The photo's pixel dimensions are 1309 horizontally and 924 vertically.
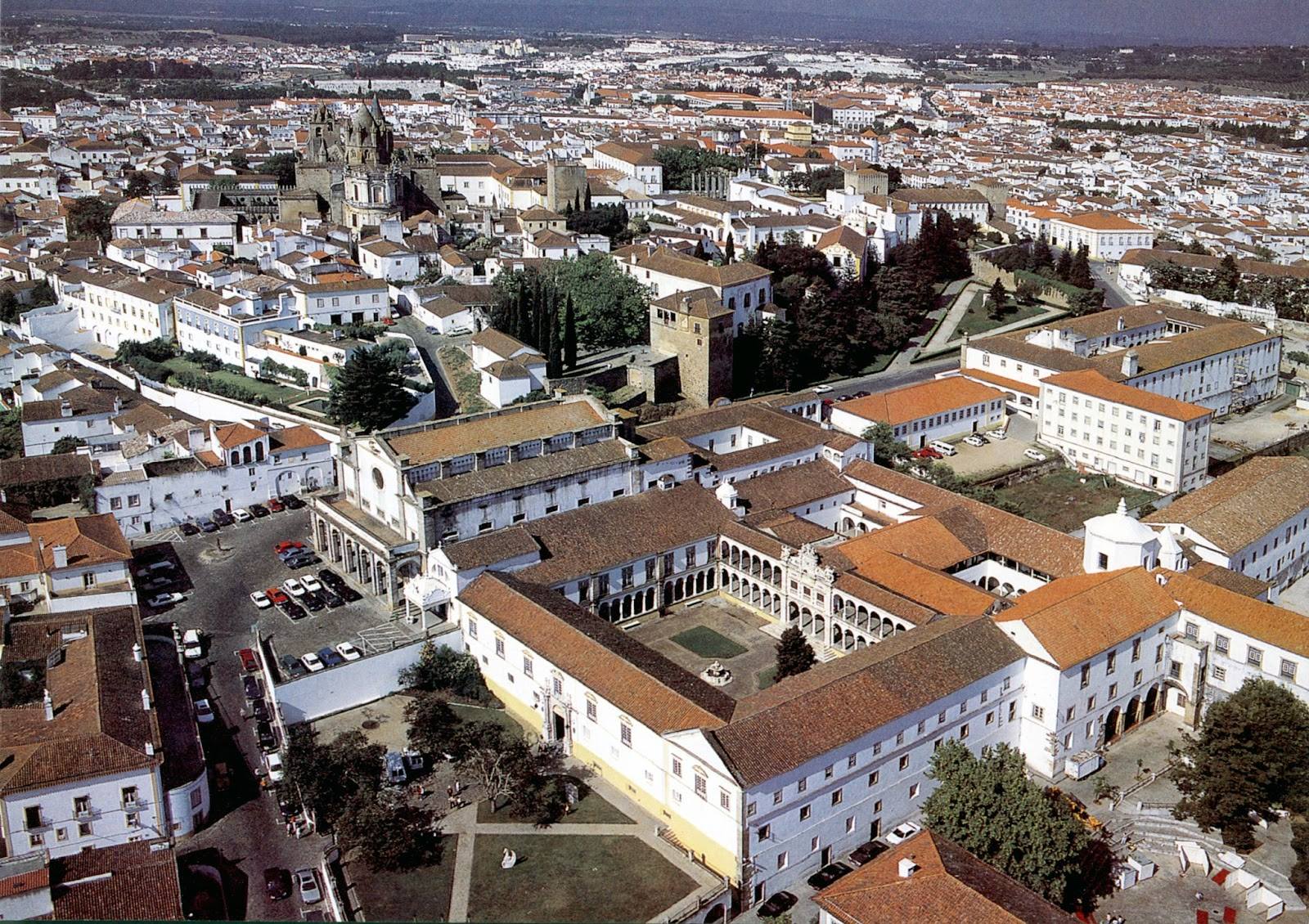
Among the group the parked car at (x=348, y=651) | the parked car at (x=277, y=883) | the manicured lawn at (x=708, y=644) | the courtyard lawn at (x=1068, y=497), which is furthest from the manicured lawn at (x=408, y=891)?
the courtyard lawn at (x=1068, y=497)

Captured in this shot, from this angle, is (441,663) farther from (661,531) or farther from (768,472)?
(768,472)

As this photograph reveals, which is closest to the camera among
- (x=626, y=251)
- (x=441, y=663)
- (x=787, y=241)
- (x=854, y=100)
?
(x=441, y=663)

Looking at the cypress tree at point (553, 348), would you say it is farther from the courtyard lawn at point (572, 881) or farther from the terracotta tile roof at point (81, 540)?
the courtyard lawn at point (572, 881)

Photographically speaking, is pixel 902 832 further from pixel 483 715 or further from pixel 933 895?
pixel 483 715

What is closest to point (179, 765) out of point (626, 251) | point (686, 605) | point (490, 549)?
point (490, 549)

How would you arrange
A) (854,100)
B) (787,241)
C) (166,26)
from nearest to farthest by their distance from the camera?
(787,241)
(854,100)
(166,26)

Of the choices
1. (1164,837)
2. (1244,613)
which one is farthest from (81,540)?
(1244,613)

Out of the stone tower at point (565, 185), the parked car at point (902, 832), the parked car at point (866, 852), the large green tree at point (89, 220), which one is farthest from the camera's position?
the stone tower at point (565, 185)
